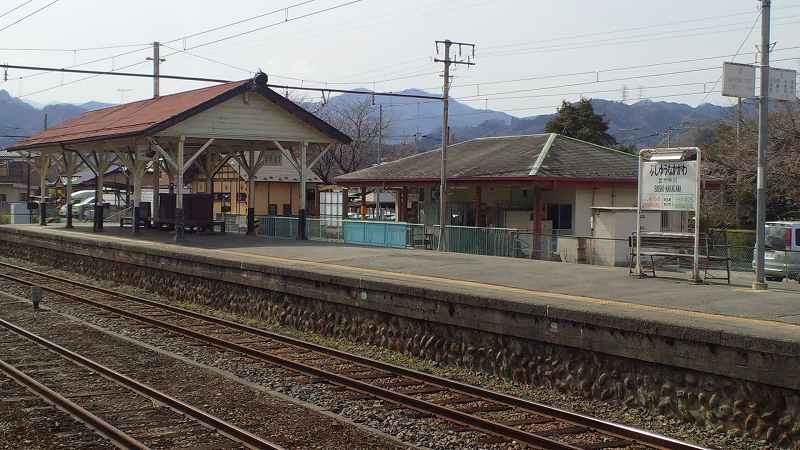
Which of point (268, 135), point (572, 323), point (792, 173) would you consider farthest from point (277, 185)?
point (572, 323)

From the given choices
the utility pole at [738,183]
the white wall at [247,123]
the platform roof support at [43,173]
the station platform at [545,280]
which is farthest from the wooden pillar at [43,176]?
the utility pole at [738,183]

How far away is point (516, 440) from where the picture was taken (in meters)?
8.71

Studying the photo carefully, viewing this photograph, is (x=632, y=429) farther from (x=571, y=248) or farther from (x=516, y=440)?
(x=571, y=248)

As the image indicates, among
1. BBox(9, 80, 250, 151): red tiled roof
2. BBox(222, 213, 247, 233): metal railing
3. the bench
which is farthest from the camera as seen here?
BBox(222, 213, 247, 233): metal railing

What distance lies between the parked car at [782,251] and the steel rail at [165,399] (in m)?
17.6

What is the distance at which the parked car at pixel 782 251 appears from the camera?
→ 23000 mm

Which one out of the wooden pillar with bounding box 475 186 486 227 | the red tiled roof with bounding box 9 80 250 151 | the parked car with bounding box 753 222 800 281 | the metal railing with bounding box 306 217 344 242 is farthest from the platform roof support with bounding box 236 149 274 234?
the parked car with bounding box 753 222 800 281

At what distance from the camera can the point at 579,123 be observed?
5503 centimetres

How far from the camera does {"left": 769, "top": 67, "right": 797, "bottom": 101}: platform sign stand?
14.3m

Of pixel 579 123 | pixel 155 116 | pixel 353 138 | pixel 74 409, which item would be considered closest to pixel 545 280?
pixel 74 409

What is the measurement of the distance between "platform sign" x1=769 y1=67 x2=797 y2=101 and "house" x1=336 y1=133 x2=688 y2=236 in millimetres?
12146

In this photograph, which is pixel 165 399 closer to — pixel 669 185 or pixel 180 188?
pixel 669 185

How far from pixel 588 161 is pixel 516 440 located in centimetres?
2278

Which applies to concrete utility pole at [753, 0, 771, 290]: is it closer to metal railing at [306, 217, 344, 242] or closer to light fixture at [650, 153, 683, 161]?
light fixture at [650, 153, 683, 161]
